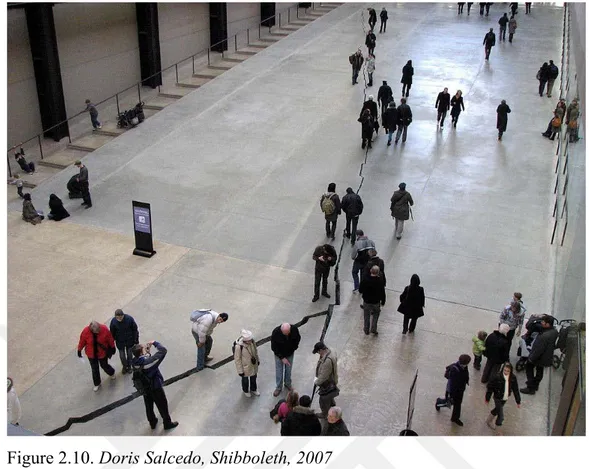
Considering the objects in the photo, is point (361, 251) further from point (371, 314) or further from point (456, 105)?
point (456, 105)

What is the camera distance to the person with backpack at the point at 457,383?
8.47 metres

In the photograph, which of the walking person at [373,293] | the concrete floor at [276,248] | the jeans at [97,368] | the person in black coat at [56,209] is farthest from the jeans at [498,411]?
the person in black coat at [56,209]

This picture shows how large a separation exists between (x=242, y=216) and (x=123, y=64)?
12.2 metres

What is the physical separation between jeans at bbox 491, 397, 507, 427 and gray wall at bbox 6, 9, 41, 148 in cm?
1610

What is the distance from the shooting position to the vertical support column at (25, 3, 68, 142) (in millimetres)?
18484

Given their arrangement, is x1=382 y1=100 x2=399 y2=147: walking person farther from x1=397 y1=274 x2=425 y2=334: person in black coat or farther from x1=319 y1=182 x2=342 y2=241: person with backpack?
x1=397 y1=274 x2=425 y2=334: person in black coat

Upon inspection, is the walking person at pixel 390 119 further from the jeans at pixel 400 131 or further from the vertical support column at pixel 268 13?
the vertical support column at pixel 268 13

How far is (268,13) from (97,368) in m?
30.1

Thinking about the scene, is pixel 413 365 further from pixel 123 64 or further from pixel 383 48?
pixel 383 48

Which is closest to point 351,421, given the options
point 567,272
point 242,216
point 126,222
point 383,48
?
point 567,272

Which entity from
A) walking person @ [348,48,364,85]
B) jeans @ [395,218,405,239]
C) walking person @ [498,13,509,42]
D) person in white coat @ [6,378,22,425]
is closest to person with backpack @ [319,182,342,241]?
jeans @ [395,218,405,239]

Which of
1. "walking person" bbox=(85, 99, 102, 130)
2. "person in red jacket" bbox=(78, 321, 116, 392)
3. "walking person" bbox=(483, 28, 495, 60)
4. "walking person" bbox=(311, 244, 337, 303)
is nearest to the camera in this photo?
"person in red jacket" bbox=(78, 321, 116, 392)

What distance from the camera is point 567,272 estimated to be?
1119 centimetres

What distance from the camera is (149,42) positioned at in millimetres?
24781
